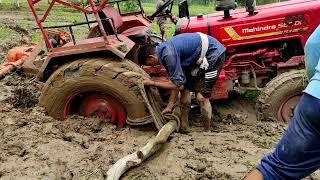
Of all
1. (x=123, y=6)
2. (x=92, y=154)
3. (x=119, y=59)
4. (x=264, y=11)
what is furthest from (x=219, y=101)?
(x=123, y=6)

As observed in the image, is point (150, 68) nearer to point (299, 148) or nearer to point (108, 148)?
point (108, 148)

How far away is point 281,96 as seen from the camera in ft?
19.5

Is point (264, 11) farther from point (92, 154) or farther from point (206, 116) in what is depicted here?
point (92, 154)

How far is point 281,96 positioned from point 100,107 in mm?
2288

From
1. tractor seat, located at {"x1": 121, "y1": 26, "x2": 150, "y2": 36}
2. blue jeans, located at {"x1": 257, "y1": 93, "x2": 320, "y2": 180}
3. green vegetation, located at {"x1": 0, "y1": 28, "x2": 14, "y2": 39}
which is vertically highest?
blue jeans, located at {"x1": 257, "y1": 93, "x2": 320, "y2": 180}

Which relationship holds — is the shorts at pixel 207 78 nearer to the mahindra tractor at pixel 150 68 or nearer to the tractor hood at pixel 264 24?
the mahindra tractor at pixel 150 68

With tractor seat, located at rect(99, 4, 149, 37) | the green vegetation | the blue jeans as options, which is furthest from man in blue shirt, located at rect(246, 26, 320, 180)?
the green vegetation

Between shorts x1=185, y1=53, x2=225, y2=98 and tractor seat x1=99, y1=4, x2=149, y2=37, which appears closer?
shorts x1=185, y1=53, x2=225, y2=98

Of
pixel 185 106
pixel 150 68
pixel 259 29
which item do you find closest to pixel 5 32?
pixel 150 68

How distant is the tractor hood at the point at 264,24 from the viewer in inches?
241

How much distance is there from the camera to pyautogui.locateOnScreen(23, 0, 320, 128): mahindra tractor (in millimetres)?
5691

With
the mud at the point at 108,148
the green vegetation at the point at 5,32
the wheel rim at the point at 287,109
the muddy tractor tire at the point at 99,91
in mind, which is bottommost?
the green vegetation at the point at 5,32

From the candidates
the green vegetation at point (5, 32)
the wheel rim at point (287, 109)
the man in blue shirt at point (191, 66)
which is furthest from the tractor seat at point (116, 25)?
the green vegetation at point (5, 32)

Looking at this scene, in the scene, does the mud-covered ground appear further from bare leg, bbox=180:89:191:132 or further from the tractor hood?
the tractor hood
